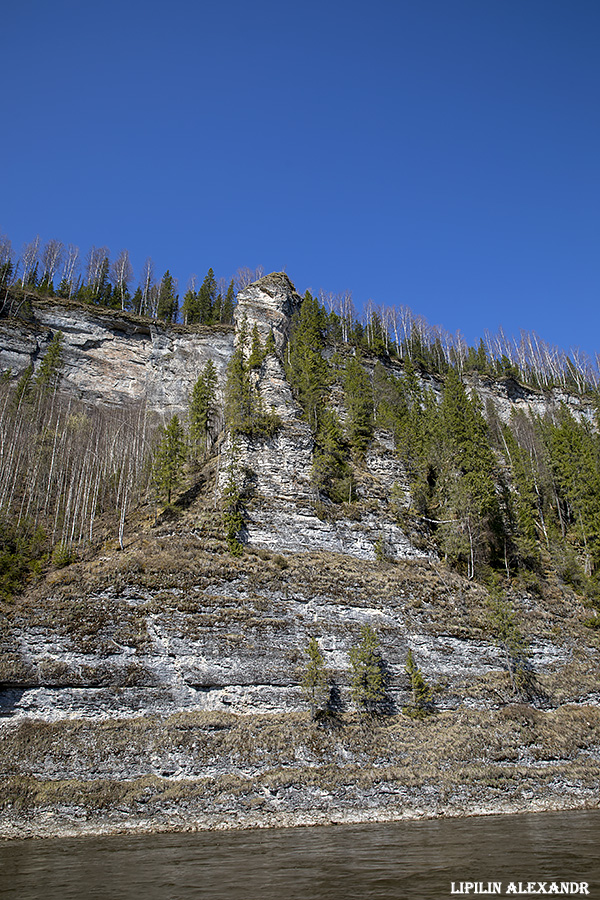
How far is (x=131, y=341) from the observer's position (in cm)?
7906

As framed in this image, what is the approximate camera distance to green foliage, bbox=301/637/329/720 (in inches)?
1246

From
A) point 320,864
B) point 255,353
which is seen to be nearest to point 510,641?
point 320,864


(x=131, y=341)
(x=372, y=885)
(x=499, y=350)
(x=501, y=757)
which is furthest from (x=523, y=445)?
(x=372, y=885)

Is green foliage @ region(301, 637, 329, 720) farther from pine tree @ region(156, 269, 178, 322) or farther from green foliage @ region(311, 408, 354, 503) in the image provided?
pine tree @ region(156, 269, 178, 322)

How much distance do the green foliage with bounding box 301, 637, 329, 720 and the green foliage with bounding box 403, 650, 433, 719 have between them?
5.98 metres

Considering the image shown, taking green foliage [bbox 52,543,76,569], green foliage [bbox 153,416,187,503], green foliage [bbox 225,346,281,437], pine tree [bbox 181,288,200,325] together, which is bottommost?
green foliage [bbox 52,543,76,569]

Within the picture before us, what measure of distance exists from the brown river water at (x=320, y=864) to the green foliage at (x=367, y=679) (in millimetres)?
8824

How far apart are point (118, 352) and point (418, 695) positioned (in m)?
66.1

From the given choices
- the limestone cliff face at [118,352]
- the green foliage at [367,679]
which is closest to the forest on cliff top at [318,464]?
the limestone cliff face at [118,352]

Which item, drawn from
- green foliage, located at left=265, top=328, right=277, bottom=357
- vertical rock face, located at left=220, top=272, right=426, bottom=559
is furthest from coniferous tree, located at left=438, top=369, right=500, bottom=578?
green foliage, located at left=265, top=328, right=277, bottom=357

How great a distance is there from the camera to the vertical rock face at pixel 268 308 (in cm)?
6725

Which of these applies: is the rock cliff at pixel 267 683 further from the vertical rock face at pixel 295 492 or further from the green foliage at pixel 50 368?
the green foliage at pixel 50 368

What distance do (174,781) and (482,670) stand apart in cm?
2316

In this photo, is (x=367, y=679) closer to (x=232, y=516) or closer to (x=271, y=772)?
(x=271, y=772)
